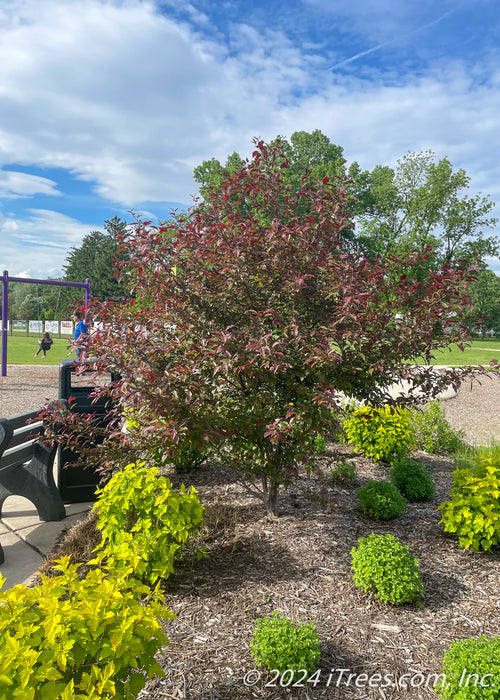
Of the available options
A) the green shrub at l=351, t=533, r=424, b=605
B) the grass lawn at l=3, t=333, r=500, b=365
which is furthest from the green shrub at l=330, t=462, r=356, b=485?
the grass lawn at l=3, t=333, r=500, b=365

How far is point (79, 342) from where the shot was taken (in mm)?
3320

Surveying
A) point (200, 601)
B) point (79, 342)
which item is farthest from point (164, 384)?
point (200, 601)

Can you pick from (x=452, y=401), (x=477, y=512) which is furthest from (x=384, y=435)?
(x=452, y=401)

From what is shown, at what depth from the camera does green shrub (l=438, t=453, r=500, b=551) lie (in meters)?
3.22

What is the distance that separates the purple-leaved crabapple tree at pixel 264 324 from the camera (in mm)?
2859

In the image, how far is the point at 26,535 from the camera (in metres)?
3.76

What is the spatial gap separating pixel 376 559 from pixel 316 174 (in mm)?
29673

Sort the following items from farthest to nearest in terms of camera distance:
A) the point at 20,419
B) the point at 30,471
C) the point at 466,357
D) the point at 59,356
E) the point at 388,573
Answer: the point at 466,357 → the point at 59,356 → the point at 30,471 → the point at 20,419 → the point at 388,573

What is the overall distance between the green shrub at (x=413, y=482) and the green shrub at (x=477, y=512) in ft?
Result: 2.81

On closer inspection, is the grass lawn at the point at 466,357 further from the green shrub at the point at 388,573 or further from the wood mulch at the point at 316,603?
the green shrub at the point at 388,573

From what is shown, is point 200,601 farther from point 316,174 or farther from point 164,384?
point 316,174

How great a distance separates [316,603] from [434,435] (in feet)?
13.8

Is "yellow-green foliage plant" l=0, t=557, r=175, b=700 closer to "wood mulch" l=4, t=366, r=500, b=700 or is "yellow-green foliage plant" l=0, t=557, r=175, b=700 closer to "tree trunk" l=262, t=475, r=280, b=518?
"wood mulch" l=4, t=366, r=500, b=700

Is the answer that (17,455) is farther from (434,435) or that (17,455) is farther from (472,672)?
(434,435)
